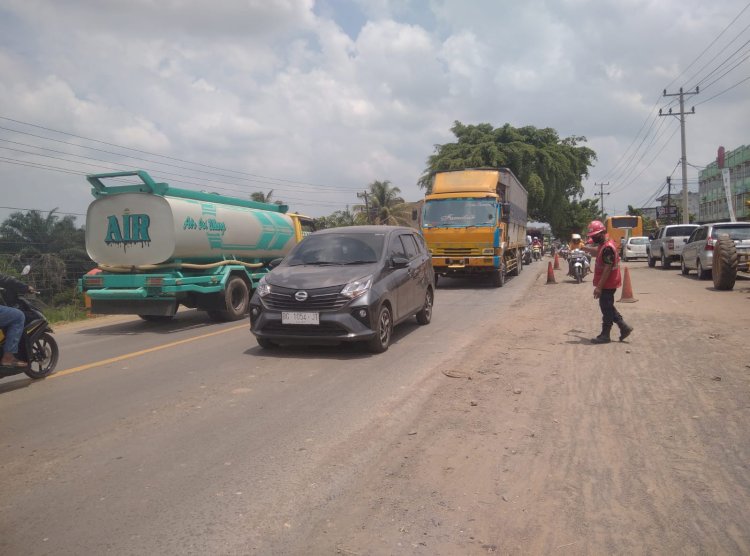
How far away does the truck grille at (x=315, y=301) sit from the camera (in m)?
7.12

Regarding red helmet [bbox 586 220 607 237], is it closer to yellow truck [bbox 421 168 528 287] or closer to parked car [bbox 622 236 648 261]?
A: yellow truck [bbox 421 168 528 287]

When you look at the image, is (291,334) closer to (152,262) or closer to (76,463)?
(76,463)

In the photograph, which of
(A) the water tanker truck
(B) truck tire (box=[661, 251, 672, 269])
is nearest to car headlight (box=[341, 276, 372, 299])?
(A) the water tanker truck

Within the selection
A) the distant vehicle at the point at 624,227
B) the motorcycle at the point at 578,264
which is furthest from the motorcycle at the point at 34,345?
the distant vehicle at the point at 624,227

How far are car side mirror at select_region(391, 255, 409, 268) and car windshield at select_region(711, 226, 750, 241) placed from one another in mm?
Result: 11879

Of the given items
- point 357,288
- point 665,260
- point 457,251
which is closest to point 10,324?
point 357,288

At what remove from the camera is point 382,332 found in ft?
25.0

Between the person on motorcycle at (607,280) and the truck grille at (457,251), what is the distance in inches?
347

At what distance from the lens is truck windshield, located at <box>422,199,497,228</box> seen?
55.9ft

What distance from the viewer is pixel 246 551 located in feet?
9.46

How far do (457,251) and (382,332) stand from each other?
9.94 m

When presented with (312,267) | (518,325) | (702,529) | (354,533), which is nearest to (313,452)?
(354,533)

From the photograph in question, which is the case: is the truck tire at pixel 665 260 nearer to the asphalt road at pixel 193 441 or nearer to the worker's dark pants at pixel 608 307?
the worker's dark pants at pixel 608 307

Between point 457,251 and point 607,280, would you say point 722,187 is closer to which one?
point 457,251
